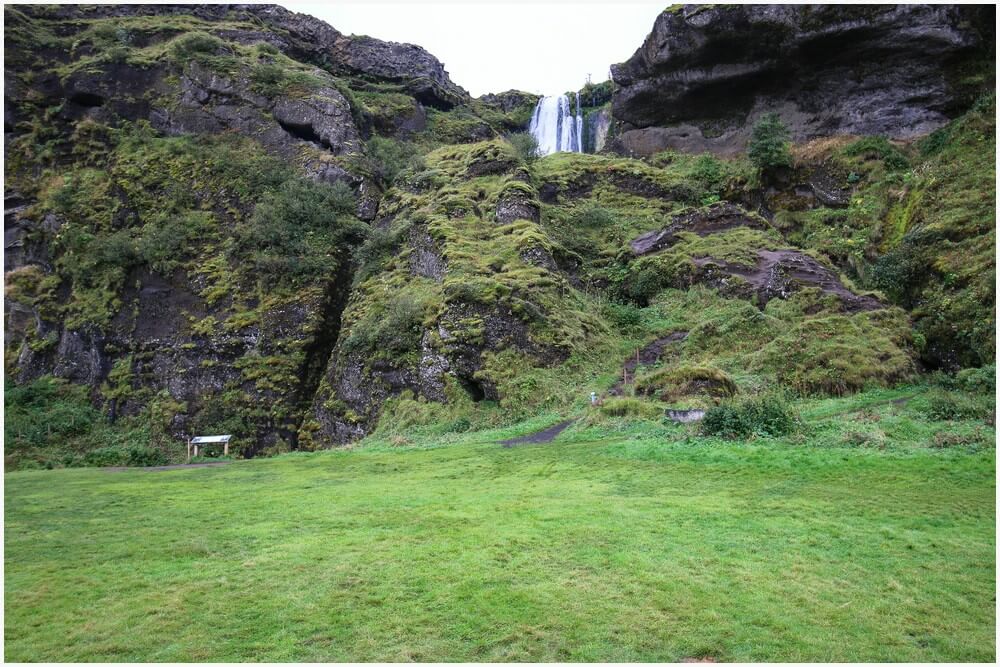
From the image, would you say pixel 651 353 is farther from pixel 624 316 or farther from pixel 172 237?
pixel 172 237

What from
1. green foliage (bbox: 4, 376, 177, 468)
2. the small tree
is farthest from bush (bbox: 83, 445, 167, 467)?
the small tree

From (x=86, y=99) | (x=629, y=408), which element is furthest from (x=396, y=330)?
(x=86, y=99)

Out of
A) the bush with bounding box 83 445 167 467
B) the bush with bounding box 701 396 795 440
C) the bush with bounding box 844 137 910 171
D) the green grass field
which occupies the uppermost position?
the bush with bounding box 844 137 910 171

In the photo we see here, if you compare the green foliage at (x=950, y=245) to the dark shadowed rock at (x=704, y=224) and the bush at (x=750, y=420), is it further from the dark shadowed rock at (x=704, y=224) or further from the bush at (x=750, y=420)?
the bush at (x=750, y=420)

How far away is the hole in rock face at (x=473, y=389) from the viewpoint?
26062 mm

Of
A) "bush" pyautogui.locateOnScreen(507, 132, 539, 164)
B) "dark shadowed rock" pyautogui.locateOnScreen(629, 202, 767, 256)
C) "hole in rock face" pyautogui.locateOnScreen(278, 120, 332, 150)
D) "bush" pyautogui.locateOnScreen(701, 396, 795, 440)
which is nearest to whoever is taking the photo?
"bush" pyautogui.locateOnScreen(701, 396, 795, 440)

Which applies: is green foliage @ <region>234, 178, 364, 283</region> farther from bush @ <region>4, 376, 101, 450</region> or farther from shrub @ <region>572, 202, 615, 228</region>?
shrub @ <region>572, 202, 615, 228</region>

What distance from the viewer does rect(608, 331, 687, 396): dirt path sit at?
27.2 meters

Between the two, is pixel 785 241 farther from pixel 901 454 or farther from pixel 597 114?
pixel 597 114

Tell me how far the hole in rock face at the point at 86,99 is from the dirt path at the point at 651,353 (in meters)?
41.9

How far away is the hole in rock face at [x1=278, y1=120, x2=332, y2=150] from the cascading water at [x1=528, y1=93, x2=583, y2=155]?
22804 millimetres

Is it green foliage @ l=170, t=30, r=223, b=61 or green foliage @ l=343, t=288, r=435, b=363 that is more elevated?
green foliage @ l=170, t=30, r=223, b=61

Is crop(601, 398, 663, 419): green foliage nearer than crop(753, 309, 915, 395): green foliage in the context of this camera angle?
Yes

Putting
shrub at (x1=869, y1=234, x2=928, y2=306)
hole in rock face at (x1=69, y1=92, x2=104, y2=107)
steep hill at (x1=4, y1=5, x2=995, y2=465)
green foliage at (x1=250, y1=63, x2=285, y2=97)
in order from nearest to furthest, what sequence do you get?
steep hill at (x1=4, y1=5, x2=995, y2=465)
shrub at (x1=869, y1=234, x2=928, y2=306)
hole in rock face at (x1=69, y1=92, x2=104, y2=107)
green foliage at (x1=250, y1=63, x2=285, y2=97)
